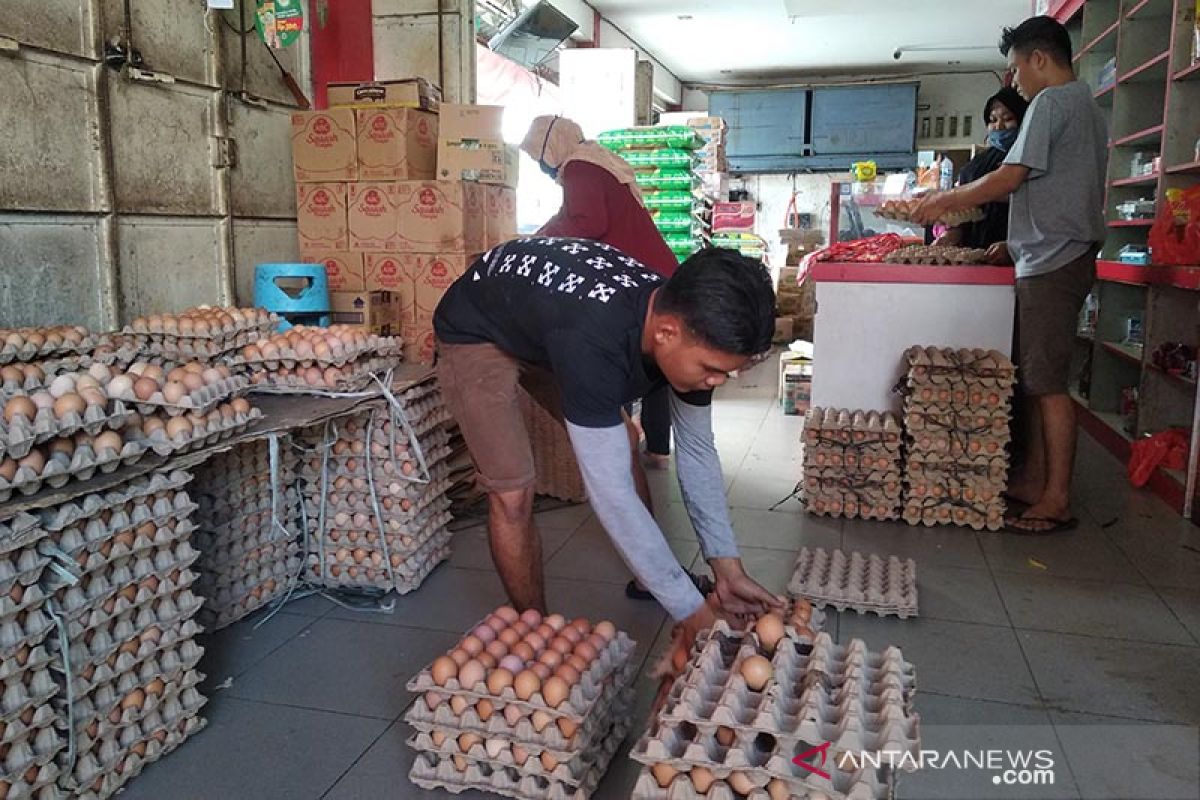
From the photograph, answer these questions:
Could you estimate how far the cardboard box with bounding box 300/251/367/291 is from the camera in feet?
14.1

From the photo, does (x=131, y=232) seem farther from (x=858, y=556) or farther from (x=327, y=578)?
(x=858, y=556)

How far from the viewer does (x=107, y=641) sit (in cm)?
193

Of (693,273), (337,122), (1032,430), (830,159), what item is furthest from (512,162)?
(830,159)

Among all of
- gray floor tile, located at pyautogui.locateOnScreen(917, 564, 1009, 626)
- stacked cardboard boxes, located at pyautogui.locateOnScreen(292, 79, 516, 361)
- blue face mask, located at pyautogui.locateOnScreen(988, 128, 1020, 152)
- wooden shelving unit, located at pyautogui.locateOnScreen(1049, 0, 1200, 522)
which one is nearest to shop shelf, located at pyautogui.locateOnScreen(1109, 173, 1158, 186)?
wooden shelving unit, located at pyautogui.locateOnScreen(1049, 0, 1200, 522)

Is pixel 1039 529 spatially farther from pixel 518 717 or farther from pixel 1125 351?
pixel 518 717

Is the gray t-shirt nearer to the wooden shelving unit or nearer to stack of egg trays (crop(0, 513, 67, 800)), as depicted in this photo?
the wooden shelving unit

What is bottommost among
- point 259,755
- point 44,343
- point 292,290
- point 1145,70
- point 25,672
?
point 259,755

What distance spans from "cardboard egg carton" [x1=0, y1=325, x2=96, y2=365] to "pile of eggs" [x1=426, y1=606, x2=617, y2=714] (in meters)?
1.58

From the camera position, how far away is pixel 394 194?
420 centimetres

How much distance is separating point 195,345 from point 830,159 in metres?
11.6

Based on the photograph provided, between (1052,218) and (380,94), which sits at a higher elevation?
(380,94)

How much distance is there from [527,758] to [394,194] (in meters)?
3.05

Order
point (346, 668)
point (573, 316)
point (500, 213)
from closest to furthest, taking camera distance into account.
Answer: point (573, 316)
point (346, 668)
point (500, 213)

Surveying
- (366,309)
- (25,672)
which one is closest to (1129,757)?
(25,672)
